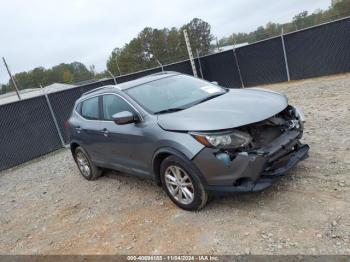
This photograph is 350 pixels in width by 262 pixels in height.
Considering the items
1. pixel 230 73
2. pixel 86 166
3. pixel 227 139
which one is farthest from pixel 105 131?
pixel 230 73

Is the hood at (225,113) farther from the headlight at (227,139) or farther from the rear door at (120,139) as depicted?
the rear door at (120,139)

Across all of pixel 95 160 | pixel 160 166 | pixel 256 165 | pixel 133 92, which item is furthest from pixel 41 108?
pixel 256 165

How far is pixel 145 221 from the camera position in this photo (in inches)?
168

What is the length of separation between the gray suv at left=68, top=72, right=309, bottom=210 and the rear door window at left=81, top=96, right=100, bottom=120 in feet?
0.25

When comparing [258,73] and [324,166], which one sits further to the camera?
[258,73]

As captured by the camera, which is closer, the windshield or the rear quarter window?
the windshield

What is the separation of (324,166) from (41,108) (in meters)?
8.39

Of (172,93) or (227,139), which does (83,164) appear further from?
(227,139)

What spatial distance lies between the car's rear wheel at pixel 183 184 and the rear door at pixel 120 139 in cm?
47

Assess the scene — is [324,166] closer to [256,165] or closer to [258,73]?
[256,165]

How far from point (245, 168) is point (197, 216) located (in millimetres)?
919

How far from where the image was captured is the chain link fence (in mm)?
9609

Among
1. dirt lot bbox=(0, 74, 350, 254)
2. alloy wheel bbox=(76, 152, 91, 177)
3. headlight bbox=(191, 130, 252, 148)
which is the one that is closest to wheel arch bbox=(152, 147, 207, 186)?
headlight bbox=(191, 130, 252, 148)

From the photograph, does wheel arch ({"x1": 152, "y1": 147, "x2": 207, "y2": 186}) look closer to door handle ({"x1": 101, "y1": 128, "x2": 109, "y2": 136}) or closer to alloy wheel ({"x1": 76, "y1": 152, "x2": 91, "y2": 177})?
door handle ({"x1": 101, "y1": 128, "x2": 109, "y2": 136})
